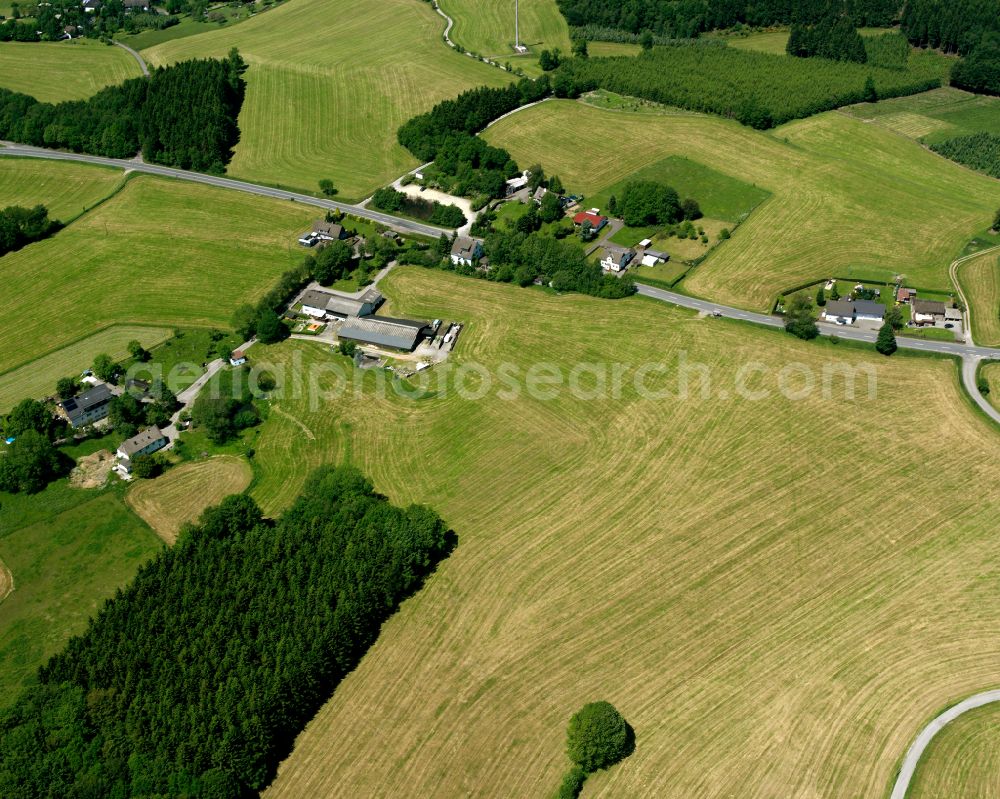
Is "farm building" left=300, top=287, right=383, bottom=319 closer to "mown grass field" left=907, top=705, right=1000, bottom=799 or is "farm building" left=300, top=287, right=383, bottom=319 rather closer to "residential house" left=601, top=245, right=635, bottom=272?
"residential house" left=601, top=245, right=635, bottom=272

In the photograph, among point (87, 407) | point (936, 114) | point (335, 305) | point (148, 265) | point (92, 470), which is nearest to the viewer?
point (92, 470)

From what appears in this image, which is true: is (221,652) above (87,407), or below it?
below

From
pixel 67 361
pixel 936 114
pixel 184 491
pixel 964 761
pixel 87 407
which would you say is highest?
pixel 936 114

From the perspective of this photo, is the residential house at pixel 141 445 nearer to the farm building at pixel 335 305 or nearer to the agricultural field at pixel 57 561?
the agricultural field at pixel 57 561

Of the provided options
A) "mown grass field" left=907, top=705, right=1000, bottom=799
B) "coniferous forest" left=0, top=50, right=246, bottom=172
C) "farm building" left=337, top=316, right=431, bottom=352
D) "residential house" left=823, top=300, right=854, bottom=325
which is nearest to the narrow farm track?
"farm building" left=337, top=316, right=431, bottom=352

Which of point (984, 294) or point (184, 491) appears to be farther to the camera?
point (984, 294)

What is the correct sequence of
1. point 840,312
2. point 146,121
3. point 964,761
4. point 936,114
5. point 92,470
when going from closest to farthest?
point 964,761 → point 92,470 → point 840,312 → point 146,121 → point 936,114

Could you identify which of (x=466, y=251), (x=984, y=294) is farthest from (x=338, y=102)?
(x=984, y=294)

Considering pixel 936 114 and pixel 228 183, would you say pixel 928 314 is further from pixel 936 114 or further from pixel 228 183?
pixel 228 183
